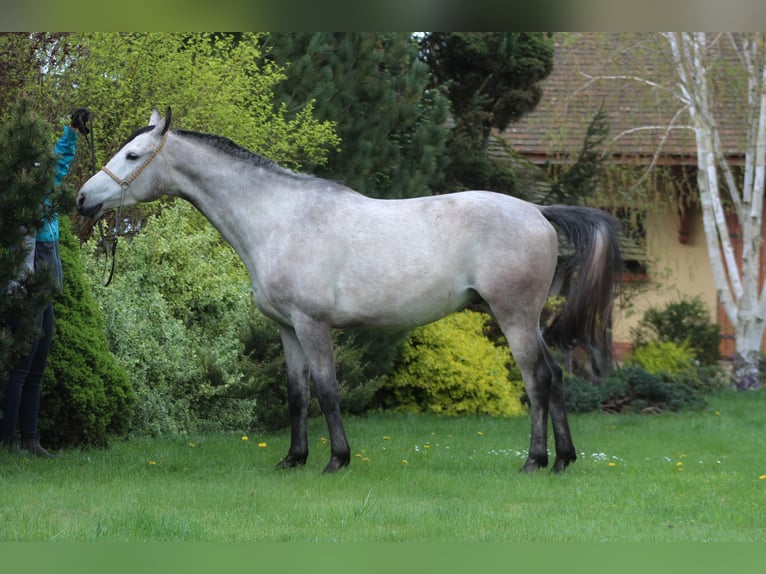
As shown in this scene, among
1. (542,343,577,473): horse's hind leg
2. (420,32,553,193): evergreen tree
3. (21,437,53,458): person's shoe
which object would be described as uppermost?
(420,32,553,193): evergreen tree

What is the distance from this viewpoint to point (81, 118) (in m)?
6.11

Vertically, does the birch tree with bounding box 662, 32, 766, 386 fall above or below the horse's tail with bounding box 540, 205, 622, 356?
above

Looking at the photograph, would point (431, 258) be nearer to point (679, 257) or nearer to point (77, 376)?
point (77, 376)

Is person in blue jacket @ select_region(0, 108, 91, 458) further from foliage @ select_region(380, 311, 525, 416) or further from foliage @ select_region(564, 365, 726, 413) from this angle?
foliage @ select_region(564, 365, 726, 413)

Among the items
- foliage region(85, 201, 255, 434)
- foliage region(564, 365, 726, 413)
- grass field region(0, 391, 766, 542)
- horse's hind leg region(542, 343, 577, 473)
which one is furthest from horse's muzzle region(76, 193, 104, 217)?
foliage region(564, 365, 726, 413)

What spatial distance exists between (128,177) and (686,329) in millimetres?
10808

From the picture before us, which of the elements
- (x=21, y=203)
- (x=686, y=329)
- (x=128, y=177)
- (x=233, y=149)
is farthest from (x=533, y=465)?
(x=686, y=329)

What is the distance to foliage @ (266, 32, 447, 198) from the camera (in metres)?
10.5

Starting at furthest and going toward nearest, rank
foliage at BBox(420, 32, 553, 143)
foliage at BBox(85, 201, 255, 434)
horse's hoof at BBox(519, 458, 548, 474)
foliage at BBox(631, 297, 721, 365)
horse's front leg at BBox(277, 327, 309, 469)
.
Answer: foliage at BBox(631, 297, 721, 365) < foliage at BBox(420, 32, 553, 143) < foliage at BBox(85, 201, 255, 434) < horse's front leg at BBox(277, 327, 309, 469) < horse's hoof at BBox(519, 458, 548, 474)

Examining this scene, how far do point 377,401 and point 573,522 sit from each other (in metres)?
6.73

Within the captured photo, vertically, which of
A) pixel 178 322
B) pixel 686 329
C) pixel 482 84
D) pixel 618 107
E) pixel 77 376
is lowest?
pixel 77 376

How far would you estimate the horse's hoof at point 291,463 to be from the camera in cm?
640

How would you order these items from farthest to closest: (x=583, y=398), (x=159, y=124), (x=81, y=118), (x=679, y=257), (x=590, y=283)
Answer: (x=679, y=257) → (x=583, y=398) → (x=590, y=283) → (x=159, y=124) → (x=81, y=118)

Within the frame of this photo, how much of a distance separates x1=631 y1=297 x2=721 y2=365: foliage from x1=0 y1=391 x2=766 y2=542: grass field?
20.1 feet
